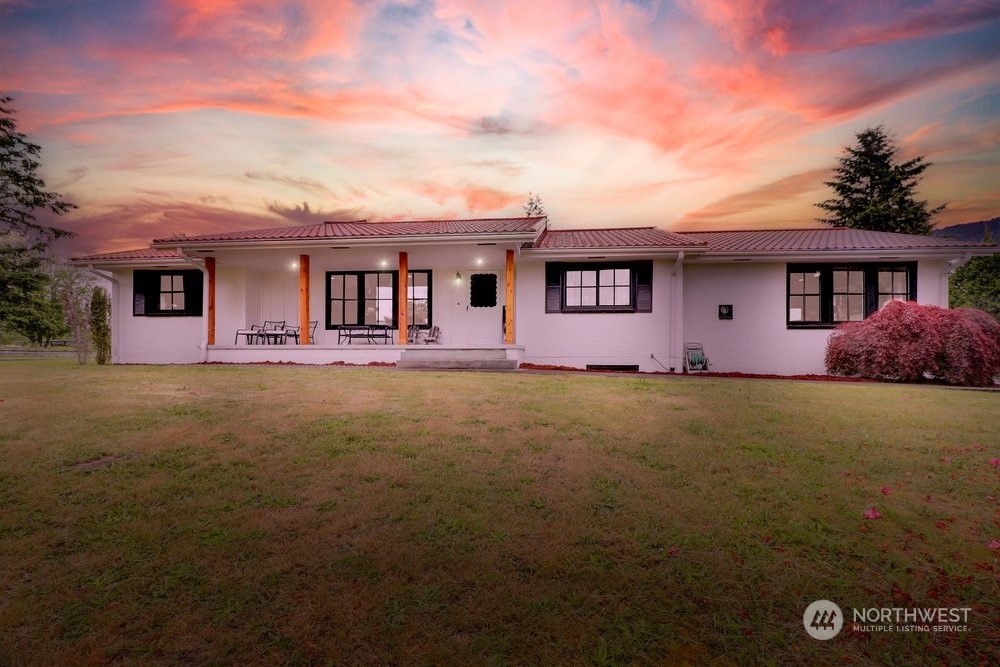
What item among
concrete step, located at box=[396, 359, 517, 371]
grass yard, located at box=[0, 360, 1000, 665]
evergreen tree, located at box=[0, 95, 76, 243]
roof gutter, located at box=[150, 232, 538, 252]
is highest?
evergreen tree, located at box=[0, 95, 76, 243]

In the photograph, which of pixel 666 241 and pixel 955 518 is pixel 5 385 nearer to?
pixel 955 518

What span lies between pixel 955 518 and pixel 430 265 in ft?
39.7

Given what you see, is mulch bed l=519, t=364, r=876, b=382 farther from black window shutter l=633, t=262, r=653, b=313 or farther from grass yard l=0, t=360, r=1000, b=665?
grass yard l=0, t=360, r=1000, b=665

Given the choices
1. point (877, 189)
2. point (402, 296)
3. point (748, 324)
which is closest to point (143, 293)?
point (402, 296)

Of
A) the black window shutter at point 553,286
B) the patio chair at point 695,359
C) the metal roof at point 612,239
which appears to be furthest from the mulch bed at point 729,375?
the metal roof at point 612,239

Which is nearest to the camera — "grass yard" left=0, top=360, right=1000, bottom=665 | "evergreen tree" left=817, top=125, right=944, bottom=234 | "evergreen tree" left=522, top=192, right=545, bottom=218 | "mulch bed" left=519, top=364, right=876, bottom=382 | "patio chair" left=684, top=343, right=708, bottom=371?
"grass yard" left=0, top=360, right=1000, bottom=665

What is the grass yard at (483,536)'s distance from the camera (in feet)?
7.54

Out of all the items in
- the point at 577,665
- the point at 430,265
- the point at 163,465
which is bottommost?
the point at 577,665

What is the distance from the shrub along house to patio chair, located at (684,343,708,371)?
0.70 feet

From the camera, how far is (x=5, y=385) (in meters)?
8.20

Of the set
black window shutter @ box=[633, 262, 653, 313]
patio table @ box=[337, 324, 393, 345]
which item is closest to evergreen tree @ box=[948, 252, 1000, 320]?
black window shutter @ box=[633, 262, 653, 313]

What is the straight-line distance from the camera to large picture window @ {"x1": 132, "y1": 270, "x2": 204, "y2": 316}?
46.9 feet

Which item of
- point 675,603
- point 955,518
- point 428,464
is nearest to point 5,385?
point 428,464

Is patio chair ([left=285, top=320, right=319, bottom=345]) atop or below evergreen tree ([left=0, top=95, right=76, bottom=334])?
below
